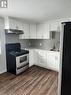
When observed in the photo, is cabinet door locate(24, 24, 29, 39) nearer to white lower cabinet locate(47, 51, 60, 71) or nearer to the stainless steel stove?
the stainless steel stove

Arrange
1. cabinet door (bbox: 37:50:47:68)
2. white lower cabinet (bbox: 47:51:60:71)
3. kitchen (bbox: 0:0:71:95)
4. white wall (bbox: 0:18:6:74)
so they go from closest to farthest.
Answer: kitchen (bbox: 0:0:71:95), white wall (bbox: 0:18:6:74), white lower cabinet (bbox: 47:51:60:71), cabinet door (bbox: 37:50:47:68)

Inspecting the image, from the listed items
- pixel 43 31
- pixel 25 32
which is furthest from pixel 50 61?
pixel 25 32

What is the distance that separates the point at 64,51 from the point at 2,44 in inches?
112

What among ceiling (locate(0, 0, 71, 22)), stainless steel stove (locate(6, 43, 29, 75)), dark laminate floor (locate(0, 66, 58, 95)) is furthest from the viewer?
stainless steel stove (locate(6, 43, 29, 75))

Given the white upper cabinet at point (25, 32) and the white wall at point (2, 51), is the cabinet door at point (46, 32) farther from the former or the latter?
the white wall at point (2, 51)

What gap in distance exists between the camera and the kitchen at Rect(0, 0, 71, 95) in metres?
2.46

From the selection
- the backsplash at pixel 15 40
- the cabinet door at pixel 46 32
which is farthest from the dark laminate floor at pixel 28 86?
the cabinet door at pixel 46 32

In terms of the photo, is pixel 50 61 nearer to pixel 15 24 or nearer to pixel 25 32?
pixel 25 32

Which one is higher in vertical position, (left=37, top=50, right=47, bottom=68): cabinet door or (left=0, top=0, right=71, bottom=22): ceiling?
(left=0, top=0, right=71, bottom=22): ceiling

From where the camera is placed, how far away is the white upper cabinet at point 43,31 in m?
4.17

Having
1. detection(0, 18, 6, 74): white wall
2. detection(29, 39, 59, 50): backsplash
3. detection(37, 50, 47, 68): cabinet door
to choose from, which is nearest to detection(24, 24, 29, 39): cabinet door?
detection(29, 39, 59, 50): backsplash

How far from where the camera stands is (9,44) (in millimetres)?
3764

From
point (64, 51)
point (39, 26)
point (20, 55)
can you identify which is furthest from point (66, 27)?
point (39, 26)

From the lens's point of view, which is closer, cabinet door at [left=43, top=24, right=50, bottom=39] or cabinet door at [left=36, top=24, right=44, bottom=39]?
cabinet door at [left=43, top=24, right=50, bottom=39]
